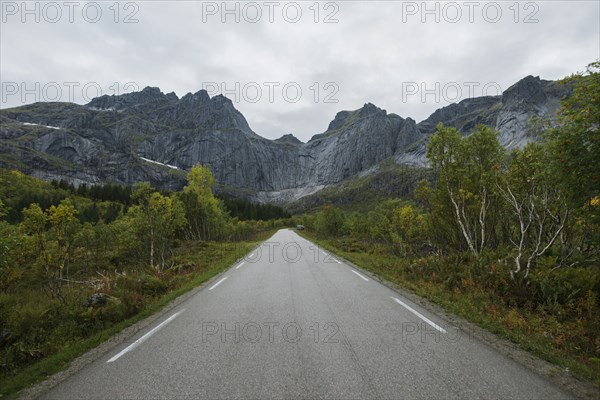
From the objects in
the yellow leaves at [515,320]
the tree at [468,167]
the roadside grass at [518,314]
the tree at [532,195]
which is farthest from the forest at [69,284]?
the tree at [468,167]

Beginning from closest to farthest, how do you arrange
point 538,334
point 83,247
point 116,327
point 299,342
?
point 299,342, point 538,334, point 116,327, point 83,247

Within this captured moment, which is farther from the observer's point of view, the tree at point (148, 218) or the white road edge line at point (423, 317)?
the tree at point (148, 218)

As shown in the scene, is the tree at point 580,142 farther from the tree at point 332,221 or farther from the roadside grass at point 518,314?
the tree at point 332,221

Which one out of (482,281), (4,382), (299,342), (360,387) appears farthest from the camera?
(482,281)

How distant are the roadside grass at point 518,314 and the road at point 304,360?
89cm

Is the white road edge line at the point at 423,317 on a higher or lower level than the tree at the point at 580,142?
lower

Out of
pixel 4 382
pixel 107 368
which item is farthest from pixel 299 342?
pixel 4 382

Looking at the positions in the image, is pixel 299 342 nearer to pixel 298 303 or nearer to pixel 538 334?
pixel 298 303

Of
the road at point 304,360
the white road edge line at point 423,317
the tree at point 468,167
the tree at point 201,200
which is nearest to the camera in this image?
the road at point 304,360

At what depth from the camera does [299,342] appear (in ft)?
17.5

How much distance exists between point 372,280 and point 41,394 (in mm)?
10183

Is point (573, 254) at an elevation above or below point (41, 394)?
above

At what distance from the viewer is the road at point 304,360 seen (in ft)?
12.4

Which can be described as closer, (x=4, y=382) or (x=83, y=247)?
(x=4, y=382)
